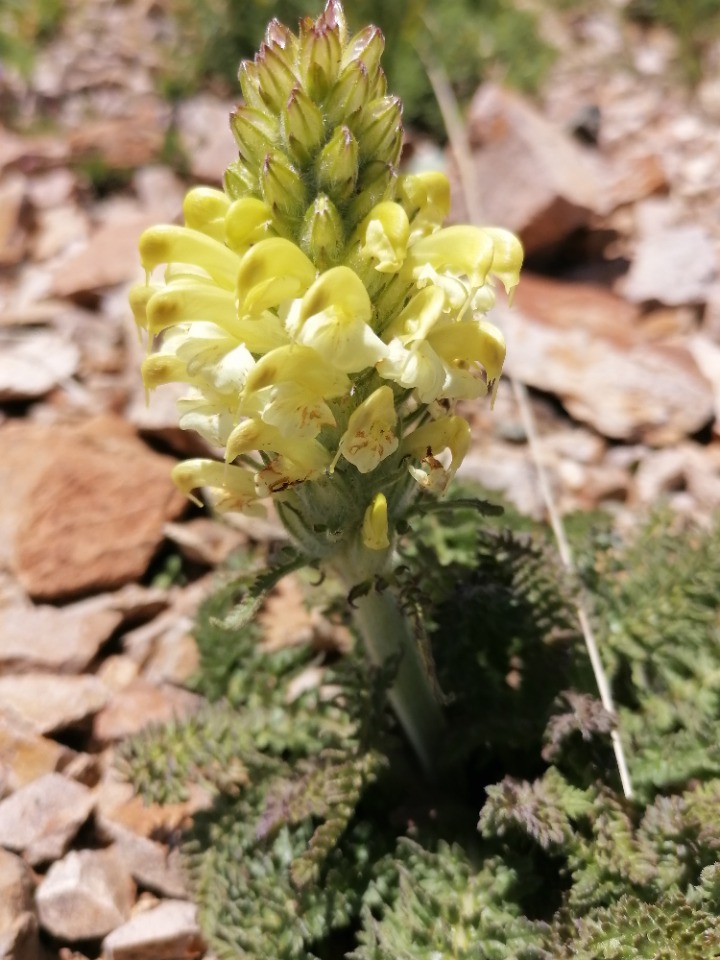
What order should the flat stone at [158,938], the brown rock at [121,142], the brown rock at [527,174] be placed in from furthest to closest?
the brown rock at [121,142] < the brown rock at [527,174] < the flat stone at [158,938]

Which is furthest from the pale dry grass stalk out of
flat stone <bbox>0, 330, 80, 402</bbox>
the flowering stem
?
flat stone <bbox>0, 330, 80, 402</bbox>

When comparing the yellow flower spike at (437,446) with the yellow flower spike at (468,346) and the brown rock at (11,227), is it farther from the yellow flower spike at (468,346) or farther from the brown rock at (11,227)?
the brown rock at (11,227)

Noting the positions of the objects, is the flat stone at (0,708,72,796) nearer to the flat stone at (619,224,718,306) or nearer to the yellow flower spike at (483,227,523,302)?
the yellow flower spike at (483,227,523,302)

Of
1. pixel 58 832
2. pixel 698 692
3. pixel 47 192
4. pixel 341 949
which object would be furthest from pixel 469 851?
pixel 47 192

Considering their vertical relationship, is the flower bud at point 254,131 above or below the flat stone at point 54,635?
above

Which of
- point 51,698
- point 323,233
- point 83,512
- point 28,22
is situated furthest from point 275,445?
point 28,22

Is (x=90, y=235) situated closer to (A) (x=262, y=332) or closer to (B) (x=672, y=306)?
(B) (x=672, y=306)

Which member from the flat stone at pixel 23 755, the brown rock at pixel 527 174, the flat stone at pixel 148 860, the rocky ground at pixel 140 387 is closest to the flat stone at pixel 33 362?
the rocky ground at pixel 140 387

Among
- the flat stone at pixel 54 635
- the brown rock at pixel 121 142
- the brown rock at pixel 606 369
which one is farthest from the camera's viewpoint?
the brown rock at pixel 121 142

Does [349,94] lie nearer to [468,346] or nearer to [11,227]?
[468,346]
